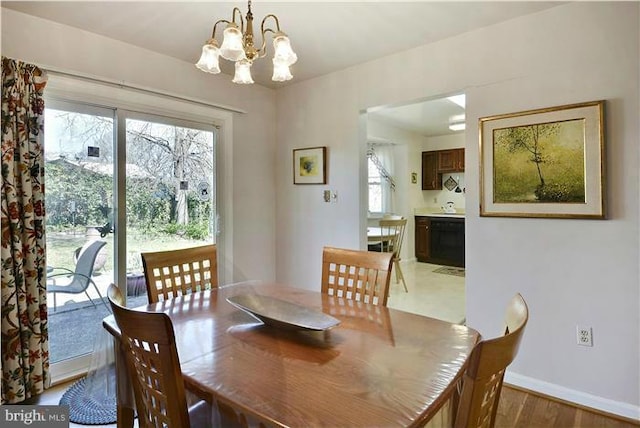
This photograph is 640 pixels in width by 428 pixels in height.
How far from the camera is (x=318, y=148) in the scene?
340 cm

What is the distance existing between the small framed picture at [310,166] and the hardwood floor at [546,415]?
2215 mm

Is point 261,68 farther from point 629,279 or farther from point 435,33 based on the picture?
point 629,279

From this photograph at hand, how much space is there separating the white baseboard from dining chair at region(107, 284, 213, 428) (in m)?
2.24

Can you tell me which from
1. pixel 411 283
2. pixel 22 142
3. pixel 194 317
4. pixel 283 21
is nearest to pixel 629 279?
pixel 194 317

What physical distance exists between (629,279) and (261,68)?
3.02 m

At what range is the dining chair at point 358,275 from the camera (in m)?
1.79

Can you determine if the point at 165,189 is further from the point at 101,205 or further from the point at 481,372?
the point at 481,372

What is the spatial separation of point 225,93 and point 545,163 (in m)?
2.67

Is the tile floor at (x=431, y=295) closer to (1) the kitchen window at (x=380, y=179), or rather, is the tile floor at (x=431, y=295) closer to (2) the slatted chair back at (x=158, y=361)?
(1) the kitchen window at (x=380, y=179)

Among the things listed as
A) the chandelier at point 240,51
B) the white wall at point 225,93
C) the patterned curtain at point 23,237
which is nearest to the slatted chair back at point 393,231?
the white wall at point 225,93

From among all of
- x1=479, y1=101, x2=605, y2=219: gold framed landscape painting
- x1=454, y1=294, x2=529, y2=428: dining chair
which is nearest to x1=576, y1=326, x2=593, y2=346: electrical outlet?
x1=479, y1=101, x2=605, y2=219: gold framed landscape painting

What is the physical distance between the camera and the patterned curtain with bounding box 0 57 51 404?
2055 mm

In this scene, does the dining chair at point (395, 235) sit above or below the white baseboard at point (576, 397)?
above

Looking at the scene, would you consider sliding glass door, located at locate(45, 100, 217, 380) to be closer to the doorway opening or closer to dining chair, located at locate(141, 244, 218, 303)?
dining chair, located at locate(141, 244, 218, 303)
